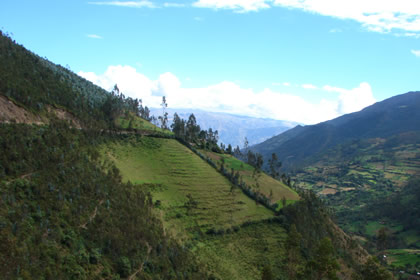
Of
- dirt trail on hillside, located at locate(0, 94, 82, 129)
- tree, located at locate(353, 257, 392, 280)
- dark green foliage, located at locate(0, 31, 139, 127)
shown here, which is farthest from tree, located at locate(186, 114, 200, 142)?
tree, located at locate(353, 257, 392, 280)

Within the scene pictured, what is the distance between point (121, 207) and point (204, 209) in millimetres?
30649

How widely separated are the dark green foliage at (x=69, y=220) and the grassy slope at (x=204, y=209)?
27.2 feet

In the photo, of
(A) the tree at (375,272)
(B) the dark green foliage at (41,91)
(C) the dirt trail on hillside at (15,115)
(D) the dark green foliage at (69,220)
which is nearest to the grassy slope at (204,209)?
(D) the dark green foliage at (69,220)

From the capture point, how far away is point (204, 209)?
92.8m

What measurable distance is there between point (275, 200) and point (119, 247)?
7721 cm

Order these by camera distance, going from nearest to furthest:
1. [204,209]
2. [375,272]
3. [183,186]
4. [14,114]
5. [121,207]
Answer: [375,272], [121,207], [14,114], [204,209], [183,186]

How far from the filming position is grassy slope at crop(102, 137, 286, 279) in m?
77.8

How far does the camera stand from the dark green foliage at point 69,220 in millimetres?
45344

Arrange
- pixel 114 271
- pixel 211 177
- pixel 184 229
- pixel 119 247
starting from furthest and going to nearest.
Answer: pixel 211 177
pixel 184 229
pixel 119 247
pixel 114 271

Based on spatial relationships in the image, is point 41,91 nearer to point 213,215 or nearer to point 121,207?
point 121,207

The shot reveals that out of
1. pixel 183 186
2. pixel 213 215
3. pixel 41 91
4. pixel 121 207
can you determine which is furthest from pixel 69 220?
pixel 41 91

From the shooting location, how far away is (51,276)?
42969 millimetres

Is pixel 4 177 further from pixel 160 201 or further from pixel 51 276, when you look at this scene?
pixel 160 201

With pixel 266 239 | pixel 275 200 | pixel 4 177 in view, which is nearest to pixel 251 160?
pixel 275 200
